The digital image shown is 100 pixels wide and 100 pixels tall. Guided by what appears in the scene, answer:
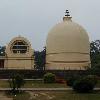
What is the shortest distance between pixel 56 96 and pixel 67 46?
24.9 meters

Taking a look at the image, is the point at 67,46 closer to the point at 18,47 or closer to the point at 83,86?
the point at 18,47

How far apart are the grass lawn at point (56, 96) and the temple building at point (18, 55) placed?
1954 cm

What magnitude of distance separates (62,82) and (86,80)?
9.06 metres

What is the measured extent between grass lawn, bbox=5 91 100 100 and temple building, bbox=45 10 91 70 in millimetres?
21452

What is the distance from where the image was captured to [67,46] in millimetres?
50875

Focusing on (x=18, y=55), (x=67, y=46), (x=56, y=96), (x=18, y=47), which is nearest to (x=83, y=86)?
(x=56, y=96)

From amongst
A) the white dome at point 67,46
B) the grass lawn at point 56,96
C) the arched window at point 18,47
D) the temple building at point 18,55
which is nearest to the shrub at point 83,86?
the grass lawn at point 56,96

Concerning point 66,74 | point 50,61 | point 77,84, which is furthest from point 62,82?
point 50,61

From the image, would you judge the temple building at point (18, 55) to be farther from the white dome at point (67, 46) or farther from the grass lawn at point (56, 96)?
the grass lawn at point (56, 96)

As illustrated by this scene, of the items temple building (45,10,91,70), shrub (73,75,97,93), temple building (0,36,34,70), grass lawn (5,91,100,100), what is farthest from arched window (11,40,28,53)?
grass lawn (5,91,100,100)

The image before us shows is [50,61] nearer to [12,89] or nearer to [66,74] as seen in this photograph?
[66,74]

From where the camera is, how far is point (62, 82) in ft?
124

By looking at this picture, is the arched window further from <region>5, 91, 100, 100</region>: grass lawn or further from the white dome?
<region>5, 91, 100, 100</region>: grass lawn

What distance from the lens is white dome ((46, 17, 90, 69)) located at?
49.8 meters
